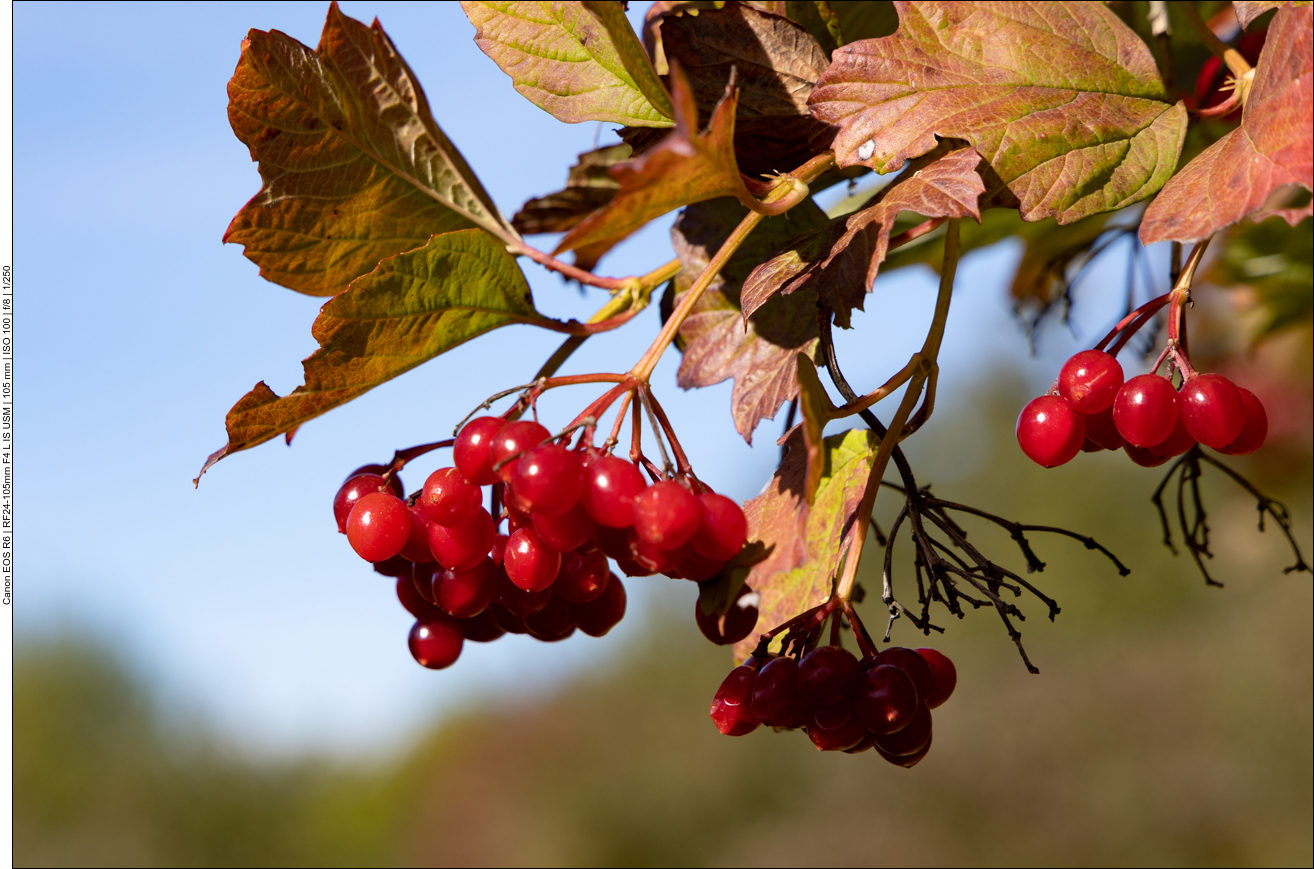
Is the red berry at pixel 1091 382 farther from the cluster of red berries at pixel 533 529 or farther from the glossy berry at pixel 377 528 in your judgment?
the glossy berry at pixel 377 528

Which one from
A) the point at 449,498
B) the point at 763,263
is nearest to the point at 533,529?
the point at 449,498

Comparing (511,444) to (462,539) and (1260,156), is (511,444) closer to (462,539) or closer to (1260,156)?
(462,539)

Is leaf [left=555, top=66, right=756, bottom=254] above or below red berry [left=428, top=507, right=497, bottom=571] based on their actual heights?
above

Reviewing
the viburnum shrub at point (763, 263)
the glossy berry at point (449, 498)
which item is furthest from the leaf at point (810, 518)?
the glossy berry at point (449, 498)

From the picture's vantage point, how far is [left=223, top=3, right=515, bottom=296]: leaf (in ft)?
1.20

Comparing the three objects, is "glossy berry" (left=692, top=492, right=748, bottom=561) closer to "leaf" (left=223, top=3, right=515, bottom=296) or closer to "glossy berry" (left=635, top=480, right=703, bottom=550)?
"glossy berry" (left=635, top=480, right=703, bottom=550)

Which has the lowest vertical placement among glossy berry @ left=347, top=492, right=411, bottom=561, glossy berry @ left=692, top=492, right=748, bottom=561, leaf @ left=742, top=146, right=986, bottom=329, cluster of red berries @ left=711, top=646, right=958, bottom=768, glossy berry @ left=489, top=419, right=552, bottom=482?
cluster of red berries @ left=711, top=646, right=958, bottom=768

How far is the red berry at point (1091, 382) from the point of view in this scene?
339mm

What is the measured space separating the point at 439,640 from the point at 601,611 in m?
0.08

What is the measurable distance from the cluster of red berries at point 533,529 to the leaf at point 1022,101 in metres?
0.14

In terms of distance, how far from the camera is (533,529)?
327mm

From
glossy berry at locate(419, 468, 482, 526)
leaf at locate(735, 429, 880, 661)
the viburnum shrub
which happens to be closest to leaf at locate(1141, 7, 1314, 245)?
the viburnum shrub

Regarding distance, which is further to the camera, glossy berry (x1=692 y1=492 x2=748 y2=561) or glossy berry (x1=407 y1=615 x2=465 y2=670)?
glossy berry (x1=407 y1=615 x2=465 y2=670)

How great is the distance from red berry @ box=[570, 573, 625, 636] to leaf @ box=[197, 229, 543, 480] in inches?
4.9
